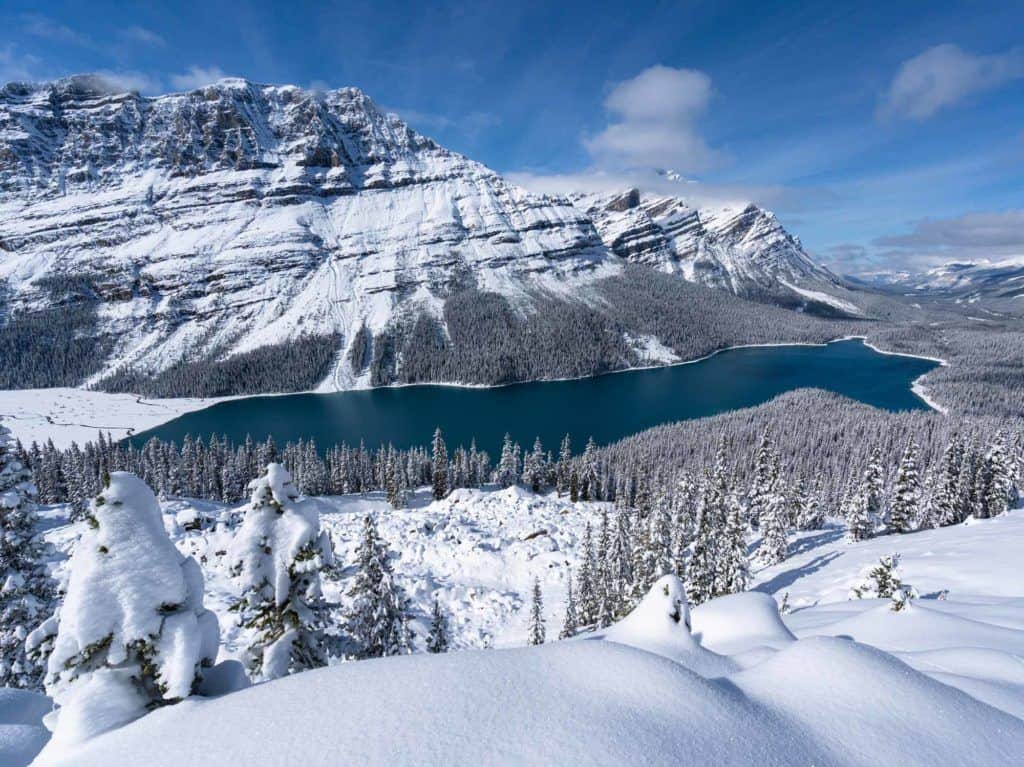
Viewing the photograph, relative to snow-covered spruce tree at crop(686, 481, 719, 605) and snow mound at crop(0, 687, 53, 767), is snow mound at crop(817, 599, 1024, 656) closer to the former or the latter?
snow mound at crop(0, 687, 53, 767)

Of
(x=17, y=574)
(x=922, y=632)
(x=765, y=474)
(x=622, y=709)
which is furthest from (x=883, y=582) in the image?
(x=765, y=474)

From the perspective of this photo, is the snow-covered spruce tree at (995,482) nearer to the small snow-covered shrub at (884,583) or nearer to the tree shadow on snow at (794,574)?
the tree shadow on snow at (794,574)

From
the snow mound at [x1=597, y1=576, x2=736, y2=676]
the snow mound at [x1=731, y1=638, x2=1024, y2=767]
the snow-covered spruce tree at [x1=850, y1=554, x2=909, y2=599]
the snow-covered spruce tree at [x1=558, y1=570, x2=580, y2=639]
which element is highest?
the snow mound at [x1=731, y1=638, x2=1024, y2=767]

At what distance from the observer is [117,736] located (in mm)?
4895

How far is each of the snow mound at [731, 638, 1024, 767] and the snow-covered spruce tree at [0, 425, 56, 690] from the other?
68.6 ft

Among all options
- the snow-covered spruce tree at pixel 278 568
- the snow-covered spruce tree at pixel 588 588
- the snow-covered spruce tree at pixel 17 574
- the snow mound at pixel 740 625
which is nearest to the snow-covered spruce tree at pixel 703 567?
the snow-covered spruce tree at pixel 588 588

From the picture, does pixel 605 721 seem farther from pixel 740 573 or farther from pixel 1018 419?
pixel 1018 419

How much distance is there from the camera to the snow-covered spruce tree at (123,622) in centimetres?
593

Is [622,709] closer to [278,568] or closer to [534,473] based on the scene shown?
[278,568]

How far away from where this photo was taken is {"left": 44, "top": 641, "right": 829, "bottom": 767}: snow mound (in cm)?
404

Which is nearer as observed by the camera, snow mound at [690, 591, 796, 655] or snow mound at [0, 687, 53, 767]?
snow mound at [0, 687, 53, 767]

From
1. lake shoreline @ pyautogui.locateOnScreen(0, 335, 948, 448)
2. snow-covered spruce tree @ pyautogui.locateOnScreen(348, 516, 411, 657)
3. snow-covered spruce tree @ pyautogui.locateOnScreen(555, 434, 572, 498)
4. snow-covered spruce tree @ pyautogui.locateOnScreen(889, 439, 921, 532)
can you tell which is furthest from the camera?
lake shoreline @ pyautogui.locateOnScreen(0, 335, 948, 448)

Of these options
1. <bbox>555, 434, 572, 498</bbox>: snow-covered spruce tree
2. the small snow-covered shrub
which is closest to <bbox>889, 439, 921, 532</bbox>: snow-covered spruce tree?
the small snow-covered shrub

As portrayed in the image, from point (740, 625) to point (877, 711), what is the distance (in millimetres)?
5688
